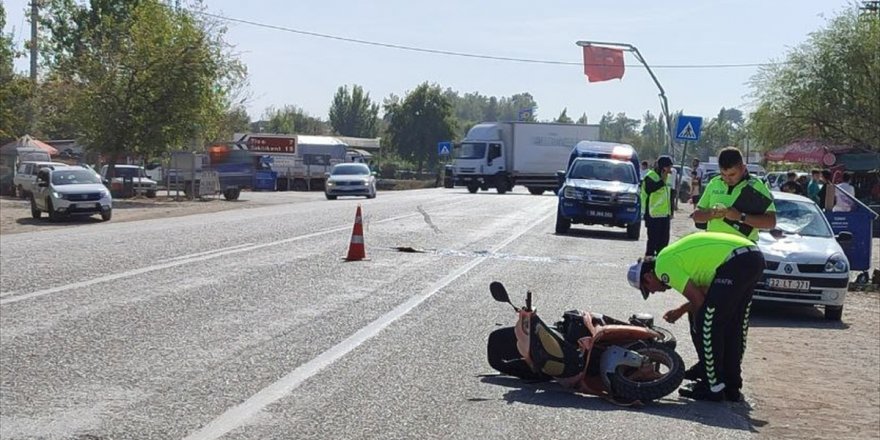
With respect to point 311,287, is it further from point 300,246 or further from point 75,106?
point 75,106

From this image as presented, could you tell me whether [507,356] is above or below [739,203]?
below

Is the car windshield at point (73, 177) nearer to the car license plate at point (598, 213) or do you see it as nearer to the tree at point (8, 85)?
the tree at point (8, 85)

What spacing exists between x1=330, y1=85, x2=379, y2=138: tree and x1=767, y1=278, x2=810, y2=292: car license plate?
13522cm

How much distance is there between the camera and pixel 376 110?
150m

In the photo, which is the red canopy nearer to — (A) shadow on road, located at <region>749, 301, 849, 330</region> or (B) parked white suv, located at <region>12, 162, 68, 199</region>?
(A) shadow on road, located at <region>749, 301, 849, 330</region>

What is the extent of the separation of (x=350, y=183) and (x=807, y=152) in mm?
18624

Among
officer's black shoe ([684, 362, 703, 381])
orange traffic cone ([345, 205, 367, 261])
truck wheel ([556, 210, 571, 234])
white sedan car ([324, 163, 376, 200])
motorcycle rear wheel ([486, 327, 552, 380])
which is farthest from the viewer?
white sedan car ([324, 163, 376, 200])

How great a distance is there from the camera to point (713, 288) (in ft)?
28.4

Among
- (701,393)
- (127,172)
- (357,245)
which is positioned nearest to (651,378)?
(701,393)

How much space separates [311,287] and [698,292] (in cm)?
715

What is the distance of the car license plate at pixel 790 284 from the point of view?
14.6 metres

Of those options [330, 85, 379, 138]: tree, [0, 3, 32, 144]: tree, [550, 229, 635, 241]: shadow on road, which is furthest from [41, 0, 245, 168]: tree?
[330, 85, 379, 138]: tree

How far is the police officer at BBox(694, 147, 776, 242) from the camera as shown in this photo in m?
9.57

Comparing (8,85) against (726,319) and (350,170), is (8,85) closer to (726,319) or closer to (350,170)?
(350,170)
